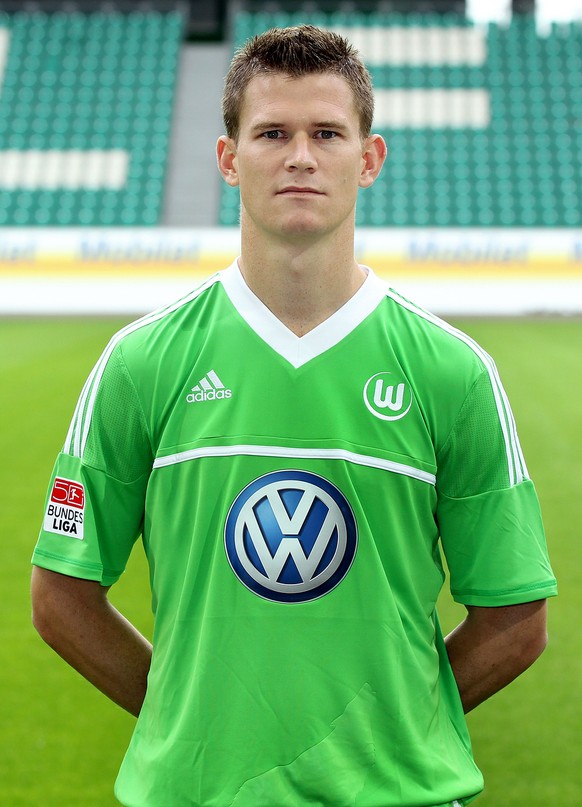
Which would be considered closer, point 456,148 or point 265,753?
point 265,753

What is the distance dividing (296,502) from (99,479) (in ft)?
1.01

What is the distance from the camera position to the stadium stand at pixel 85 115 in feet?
67.6

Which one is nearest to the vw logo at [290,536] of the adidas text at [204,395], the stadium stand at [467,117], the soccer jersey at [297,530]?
the soccer jersey at [297,530]

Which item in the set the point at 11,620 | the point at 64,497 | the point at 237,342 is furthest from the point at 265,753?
the point at 11,620

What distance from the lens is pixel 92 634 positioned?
5.39 feet

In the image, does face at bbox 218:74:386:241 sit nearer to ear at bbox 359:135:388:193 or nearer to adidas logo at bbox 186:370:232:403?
ear at bbox 359:135:388:193

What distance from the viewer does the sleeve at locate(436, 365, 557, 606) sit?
1.53 meters

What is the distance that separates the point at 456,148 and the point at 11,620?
1886cm

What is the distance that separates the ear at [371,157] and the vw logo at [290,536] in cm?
49

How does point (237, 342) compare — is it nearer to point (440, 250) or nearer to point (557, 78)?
point (440, 250)

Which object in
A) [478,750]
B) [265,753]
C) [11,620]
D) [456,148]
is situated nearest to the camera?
[265,753]

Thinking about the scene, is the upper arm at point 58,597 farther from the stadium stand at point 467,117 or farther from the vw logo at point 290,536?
the stadium stand at point 467,117

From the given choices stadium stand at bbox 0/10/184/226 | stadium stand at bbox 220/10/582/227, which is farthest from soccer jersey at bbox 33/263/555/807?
stadium stand at bbox 0/10/184/226

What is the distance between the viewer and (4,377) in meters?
10.7
